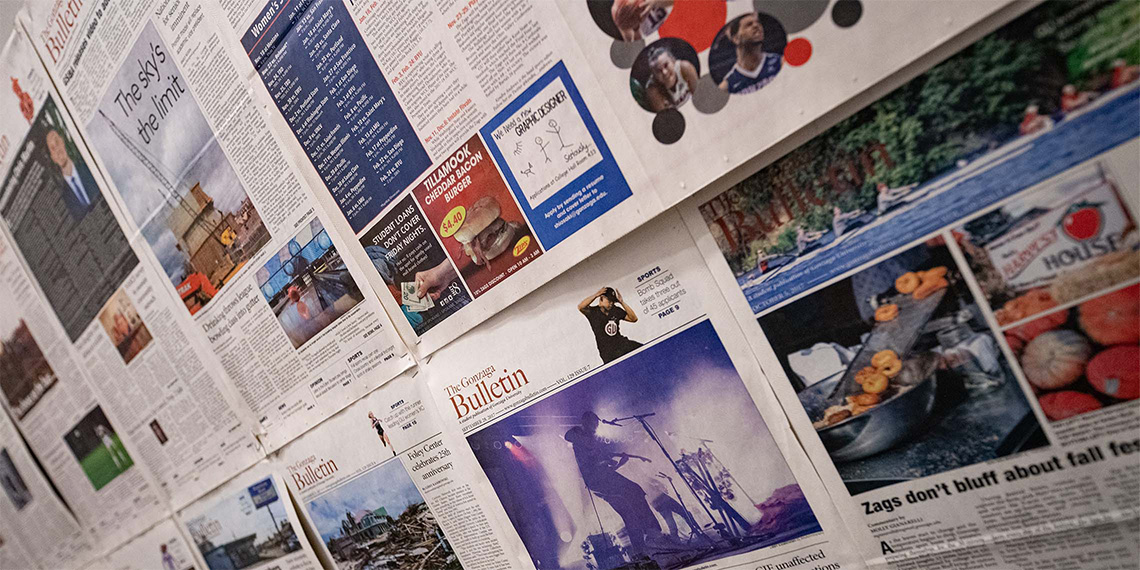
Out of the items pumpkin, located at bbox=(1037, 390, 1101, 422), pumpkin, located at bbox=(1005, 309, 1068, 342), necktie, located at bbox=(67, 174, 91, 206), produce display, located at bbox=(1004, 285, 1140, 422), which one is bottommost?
pumpkin, located at bbox=(1037, 390, 1101, 422)

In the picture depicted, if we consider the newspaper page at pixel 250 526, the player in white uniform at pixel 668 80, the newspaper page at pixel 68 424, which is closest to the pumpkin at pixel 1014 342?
the player in white uniform at pixel 668 80

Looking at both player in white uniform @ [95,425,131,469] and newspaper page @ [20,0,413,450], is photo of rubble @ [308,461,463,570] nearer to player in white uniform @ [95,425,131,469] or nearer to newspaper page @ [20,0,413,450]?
newspaper page @ [20,0,413,450]

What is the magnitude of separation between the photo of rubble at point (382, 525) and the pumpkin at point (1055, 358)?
74cm

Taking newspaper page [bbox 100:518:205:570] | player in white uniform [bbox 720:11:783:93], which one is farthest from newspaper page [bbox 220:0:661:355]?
newspaper page [bbox 100:518:205:570]

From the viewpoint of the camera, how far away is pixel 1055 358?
0.54m

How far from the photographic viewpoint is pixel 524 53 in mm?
688

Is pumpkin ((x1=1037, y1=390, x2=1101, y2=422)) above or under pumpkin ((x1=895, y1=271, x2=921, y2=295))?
under

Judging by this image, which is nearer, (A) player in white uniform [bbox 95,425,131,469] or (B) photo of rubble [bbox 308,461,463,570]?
(B) photo of rubble [bbox 308,461,463,570]

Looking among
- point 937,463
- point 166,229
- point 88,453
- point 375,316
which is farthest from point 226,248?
point 937,463

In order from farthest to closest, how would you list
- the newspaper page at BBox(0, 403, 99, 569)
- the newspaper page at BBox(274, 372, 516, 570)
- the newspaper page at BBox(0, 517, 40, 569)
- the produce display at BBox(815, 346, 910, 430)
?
1. the newspaper page at BBox(0, 517, 40, 569)
2. the newspaper page at BBox(0, 403, 99, 569)
3. the newspaper page at BBox(274, 372, 516, 570)
4. the produce display at BBox(815, 346, 910, 430)

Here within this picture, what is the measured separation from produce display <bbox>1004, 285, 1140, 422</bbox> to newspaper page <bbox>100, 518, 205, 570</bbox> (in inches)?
56.3

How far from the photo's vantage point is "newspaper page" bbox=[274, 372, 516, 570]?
0.95 meters

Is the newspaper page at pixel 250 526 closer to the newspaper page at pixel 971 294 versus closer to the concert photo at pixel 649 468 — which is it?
the concert photo at pixel 649 468

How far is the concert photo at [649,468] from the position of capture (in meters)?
0.71
